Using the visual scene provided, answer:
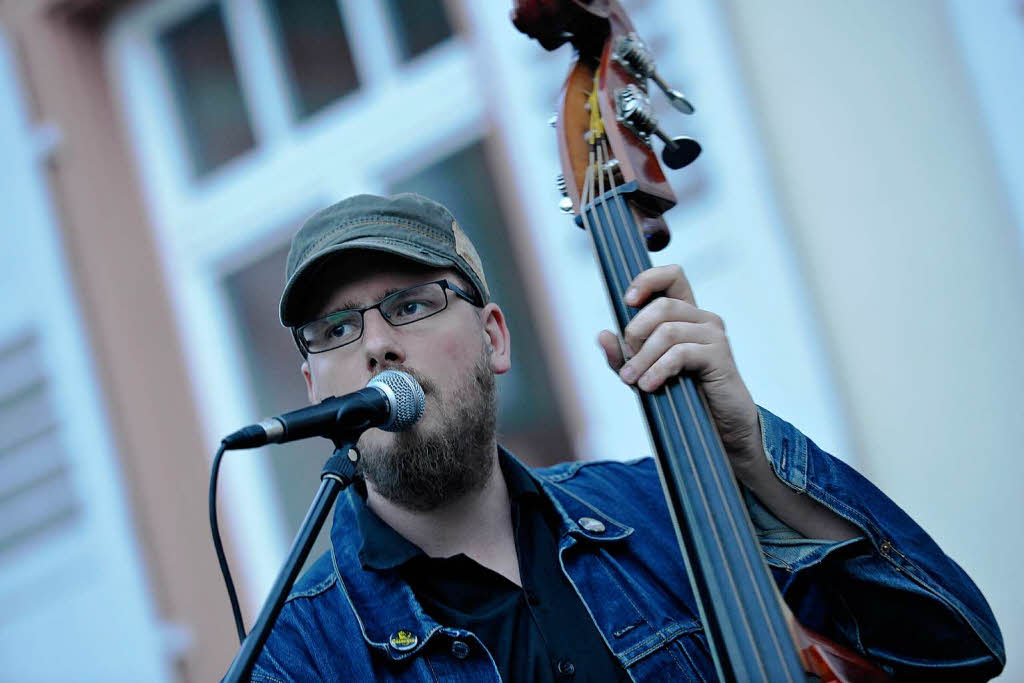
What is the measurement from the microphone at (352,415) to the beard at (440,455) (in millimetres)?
60

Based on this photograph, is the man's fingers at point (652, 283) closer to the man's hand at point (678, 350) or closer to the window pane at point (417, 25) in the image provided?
the man's hand at point (678, 350)

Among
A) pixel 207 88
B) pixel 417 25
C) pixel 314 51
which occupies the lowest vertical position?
pixel 417 25

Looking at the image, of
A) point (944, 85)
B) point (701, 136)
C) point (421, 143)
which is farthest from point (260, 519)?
point (944, 85)

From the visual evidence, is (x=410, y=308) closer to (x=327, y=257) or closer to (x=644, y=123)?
(x=327, y=257)

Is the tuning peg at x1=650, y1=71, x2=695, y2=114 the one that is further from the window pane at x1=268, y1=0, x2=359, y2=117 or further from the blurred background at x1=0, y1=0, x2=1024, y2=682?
the window pane at x1=268, y1=0, x2=359, y2=117

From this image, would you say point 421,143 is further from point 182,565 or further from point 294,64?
point 182,565

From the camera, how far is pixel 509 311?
4520 mm

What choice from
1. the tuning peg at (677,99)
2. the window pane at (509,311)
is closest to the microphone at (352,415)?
the tuning peg at (677,99)

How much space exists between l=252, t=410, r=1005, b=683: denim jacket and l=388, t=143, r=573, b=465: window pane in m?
2.50

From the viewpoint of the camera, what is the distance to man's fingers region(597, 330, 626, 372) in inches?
65.4

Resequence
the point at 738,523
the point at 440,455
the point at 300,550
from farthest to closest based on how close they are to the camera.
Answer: the point at 440,455 → the point at 738,523 → the point at 300,550

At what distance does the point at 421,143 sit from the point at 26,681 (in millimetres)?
3175

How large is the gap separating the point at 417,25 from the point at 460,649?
365 centimetres

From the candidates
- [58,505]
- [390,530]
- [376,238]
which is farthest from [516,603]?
[58,505]
